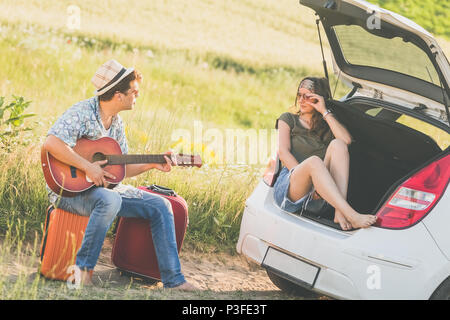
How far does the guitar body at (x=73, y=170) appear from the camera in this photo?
4.54 meters

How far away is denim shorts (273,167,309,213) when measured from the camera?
14.6 feet

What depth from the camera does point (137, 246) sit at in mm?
4961

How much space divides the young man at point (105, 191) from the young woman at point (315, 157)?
2.76 ft

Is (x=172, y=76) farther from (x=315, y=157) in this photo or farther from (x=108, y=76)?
(x=315, y=157)

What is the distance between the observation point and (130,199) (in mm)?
4805

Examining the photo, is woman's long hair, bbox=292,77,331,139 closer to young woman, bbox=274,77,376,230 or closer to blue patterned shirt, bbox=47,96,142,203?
young woman, bbox=274,77,376,230

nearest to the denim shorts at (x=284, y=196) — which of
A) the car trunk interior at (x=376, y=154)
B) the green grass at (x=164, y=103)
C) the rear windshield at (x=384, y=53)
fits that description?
the car trunk interior at (x=376, y=154)

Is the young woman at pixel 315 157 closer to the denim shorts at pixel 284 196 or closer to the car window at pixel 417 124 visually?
the denim shorts at pixel 284 196

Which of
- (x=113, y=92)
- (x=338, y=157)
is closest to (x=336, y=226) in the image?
(x=338, y=157)

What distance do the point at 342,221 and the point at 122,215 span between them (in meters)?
1.52

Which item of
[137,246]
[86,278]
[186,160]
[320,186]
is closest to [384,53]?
[320,186]

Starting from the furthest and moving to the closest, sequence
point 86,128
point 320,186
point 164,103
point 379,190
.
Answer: point 164,103 < point 379,190 < point 86,128 < point 320,186

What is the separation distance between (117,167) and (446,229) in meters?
2.20
